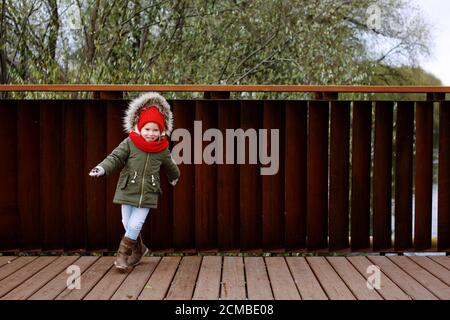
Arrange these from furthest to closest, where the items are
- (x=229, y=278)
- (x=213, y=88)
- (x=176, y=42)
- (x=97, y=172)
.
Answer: (x=176, y=42), (x=213, y=88), (x=229, y=278), (x=97, y=172)

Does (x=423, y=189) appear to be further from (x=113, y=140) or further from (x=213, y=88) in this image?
(x=113, y=140)

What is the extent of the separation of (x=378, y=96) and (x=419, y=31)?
313cm

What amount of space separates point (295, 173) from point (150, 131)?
1.06m

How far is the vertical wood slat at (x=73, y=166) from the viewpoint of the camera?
151 inches

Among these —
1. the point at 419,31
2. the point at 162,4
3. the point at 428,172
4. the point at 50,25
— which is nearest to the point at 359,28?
the point at 419,31

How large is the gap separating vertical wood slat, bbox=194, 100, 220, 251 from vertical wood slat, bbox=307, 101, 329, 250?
64 cm

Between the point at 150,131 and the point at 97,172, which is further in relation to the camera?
the point at 150,131

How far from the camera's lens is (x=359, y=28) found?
34.6 ft

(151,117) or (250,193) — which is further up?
(151,117)

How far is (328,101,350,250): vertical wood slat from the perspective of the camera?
385 cm

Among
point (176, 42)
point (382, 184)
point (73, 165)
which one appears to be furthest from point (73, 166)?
point (176, 42)

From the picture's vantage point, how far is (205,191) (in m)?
3.85

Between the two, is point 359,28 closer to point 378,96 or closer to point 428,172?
point 378,96

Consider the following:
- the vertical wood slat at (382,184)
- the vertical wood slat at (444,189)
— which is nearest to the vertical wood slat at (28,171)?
the vertical wood slat at (382,184)
